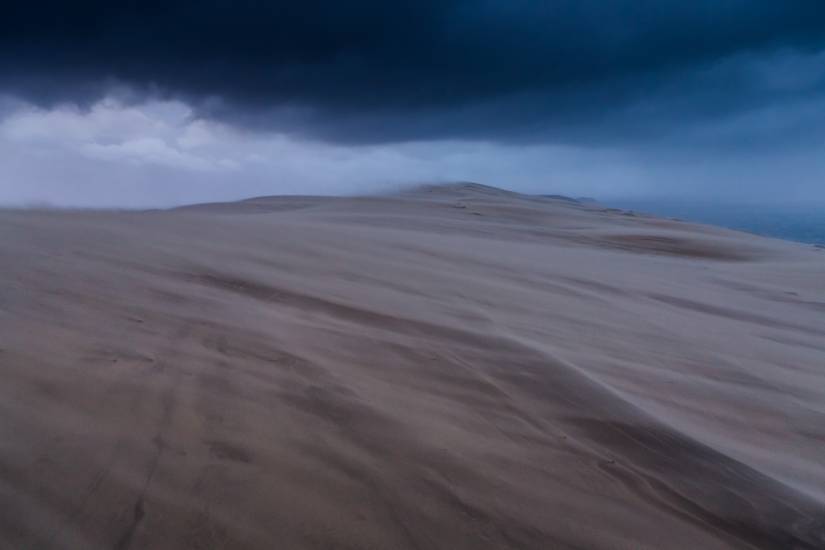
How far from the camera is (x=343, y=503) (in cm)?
181

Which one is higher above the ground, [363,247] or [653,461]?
[363,247]

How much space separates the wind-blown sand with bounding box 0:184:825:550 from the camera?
176cm

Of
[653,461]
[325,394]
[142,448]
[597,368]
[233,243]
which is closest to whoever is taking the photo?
[142,448]

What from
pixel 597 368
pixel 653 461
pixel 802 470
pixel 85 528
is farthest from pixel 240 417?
pixel 802 470

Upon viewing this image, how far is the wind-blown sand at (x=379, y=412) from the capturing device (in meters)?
1.76

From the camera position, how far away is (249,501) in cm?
178

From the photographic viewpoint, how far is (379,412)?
7.90ft

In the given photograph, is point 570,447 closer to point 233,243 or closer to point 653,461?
point 653,461

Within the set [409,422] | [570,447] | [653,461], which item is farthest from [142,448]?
[653,461]

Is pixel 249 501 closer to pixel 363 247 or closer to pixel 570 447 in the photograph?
pixel 570 447

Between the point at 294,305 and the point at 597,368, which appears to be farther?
the point at 294,305

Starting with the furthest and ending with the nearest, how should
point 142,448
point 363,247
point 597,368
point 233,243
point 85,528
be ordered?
point 363,247 < point 233,243 < point 597,368 < point 142,448 < point 85,528

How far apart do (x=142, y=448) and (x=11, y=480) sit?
14.4 inches

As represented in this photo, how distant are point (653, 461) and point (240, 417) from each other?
1567mm
